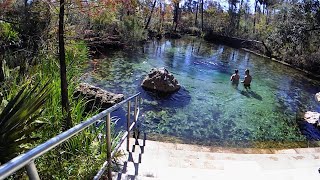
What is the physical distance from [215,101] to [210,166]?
6209mm

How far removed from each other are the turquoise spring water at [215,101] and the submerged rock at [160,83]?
0.30 metres

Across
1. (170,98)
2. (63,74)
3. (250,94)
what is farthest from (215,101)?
(63,74)

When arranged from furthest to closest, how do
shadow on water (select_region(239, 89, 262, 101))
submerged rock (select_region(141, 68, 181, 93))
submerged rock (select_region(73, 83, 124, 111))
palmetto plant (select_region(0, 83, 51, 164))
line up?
shadow on water (select_region(239, 89, 262, 101)) → submerged rock (select_region(141, 68, 181, 93)) → submerged rock (select_region(73, 83, 124, 111)) → palmetto plant (select_region(0, 83, 51, 164))

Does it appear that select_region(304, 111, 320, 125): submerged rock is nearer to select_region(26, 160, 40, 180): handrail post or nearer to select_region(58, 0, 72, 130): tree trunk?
select_region(58, 0, 72, 130): tree trunk

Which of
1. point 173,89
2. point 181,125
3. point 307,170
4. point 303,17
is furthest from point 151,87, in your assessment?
point 303,17

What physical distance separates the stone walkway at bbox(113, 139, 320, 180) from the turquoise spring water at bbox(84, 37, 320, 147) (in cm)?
173

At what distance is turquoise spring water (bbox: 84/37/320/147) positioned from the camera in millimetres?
7613

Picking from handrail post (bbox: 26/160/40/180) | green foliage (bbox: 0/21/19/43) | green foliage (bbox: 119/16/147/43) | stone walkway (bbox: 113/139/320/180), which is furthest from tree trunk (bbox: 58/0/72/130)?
green foliage (bbox: 119/16/147/43)

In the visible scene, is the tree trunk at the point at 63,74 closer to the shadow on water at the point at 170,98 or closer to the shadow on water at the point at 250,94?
the shadow on water at the point at 170,98

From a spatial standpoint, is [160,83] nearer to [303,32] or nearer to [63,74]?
[63,74]

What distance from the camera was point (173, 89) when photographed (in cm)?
1117

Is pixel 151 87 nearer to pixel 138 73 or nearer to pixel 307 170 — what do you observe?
pixel 138 73

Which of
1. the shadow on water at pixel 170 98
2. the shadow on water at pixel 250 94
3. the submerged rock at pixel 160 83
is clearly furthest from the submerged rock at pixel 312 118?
the submerged rock at pixel 160 83

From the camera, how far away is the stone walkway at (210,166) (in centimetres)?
342
